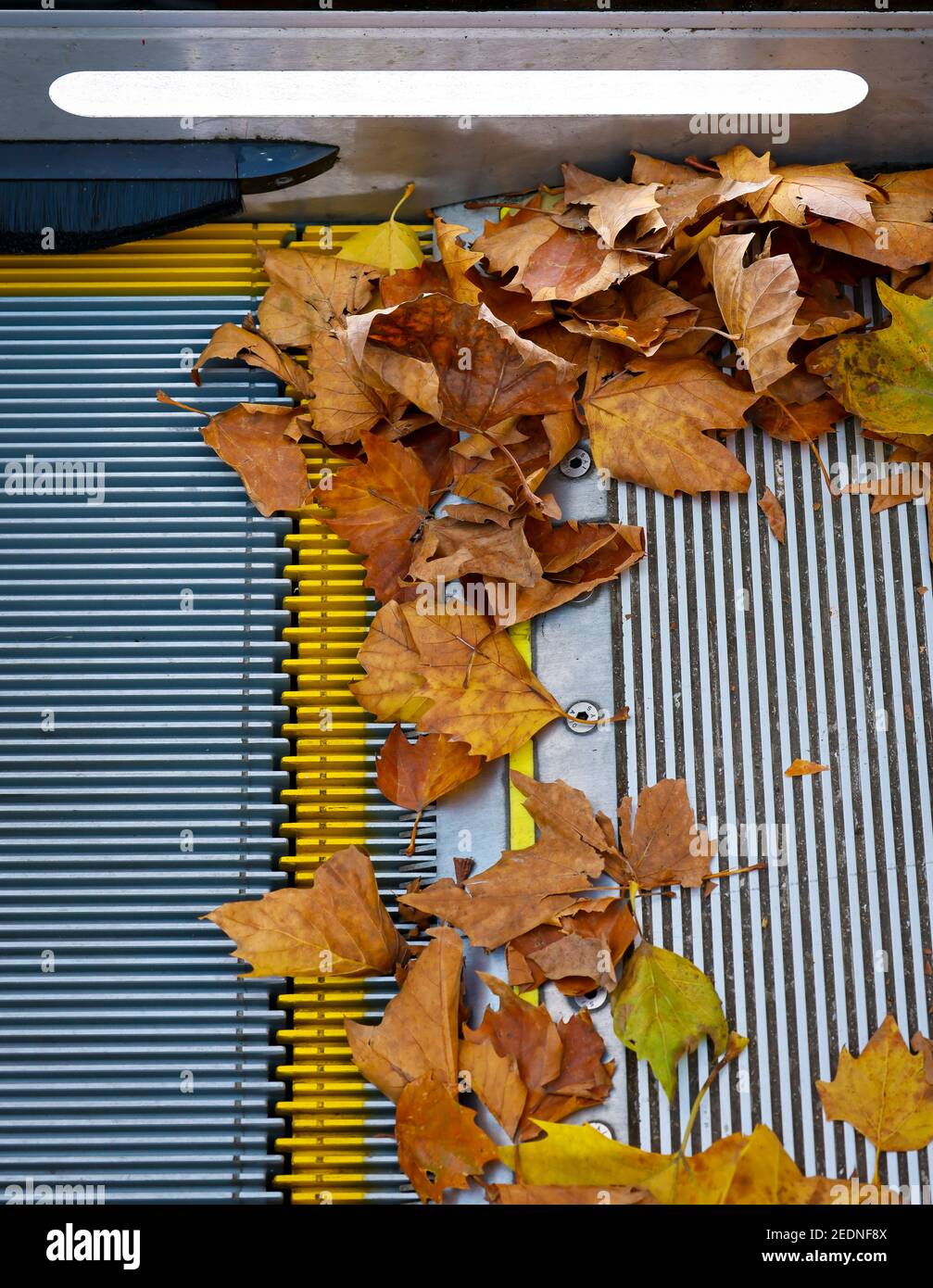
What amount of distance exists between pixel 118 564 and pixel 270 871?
438 mm

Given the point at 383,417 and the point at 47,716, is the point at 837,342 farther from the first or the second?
the point at 47,716

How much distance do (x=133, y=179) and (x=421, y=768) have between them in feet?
2.79

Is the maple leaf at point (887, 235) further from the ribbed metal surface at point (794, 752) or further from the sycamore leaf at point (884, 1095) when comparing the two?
the sycamore leaf at point (884, 1095)

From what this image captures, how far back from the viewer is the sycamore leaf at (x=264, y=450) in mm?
1498

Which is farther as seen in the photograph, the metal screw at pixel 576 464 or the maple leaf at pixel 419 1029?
the metal screw at pixel 576 464

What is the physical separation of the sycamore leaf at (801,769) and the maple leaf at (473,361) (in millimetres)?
511

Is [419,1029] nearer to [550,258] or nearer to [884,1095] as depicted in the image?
[884,1095]

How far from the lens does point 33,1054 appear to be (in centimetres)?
133

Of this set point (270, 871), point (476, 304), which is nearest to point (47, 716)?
point (270, 871)

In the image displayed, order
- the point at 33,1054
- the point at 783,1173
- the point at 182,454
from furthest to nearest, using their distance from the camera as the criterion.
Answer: the point at 182,454 → the point at 33,1054 → the point at 783,1173

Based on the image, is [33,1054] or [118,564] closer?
[33,1054]

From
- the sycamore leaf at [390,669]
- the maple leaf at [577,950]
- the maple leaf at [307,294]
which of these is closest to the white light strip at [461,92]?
the maple leaf at [307,294]

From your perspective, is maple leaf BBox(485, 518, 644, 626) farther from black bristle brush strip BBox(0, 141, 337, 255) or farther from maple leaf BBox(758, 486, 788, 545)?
black bristle brush strip BBox(0, 141, 337, 255)

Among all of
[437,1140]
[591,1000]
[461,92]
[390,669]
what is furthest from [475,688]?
[461,92]
